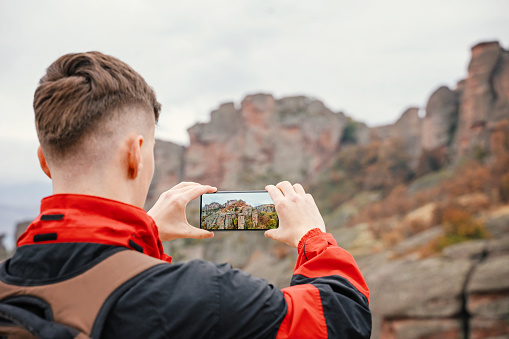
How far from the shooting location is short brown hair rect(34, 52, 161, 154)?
1.19m

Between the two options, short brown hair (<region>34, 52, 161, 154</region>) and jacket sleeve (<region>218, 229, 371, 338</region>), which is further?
short brown hair (<region>34, 52, 161, 154</region>)

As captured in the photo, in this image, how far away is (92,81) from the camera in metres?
1.21

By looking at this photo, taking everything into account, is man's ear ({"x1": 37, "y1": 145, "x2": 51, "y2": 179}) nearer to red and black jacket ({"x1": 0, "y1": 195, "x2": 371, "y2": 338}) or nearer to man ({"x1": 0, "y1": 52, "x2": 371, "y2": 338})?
man ({"x1": 0, "y1": 52, "x2": 371, "y2": 338})

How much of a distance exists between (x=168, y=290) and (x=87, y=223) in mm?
286

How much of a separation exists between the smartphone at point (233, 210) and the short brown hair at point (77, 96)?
633mm

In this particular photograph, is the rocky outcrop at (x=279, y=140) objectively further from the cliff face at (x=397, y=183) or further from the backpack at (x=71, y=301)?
the backpack at (x=71, y=301)

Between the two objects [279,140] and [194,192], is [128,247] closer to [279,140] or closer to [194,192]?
[194,192]

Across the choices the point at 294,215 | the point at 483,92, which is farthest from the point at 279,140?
the point at 294,215

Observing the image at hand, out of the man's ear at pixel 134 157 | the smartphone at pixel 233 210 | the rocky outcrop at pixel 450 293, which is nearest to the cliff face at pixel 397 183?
the rocky outcrop at pixel 450 293

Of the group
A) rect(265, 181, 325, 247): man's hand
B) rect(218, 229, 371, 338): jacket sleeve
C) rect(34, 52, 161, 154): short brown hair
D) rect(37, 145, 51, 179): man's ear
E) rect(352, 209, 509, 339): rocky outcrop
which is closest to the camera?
rect(218, 229, 371, 338): jacket sleeve

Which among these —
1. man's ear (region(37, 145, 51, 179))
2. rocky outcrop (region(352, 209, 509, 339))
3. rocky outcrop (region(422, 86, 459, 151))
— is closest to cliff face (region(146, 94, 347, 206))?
rocky outcrop (region(422, 86, 459, 151))

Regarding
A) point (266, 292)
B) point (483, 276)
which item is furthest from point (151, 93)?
point (483, 276)

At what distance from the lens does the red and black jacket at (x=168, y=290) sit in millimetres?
1042

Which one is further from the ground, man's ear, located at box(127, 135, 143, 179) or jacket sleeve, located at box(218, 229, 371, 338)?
man's ear, located at box(127, 135, 143, 179)
